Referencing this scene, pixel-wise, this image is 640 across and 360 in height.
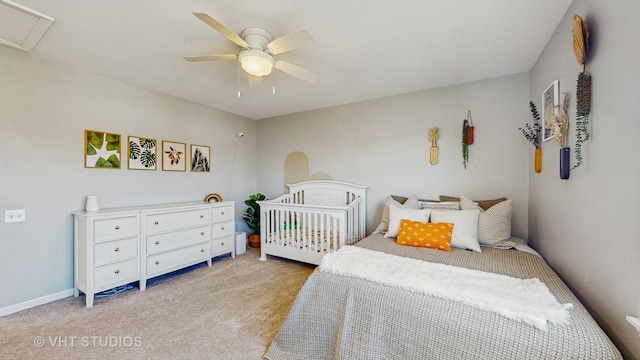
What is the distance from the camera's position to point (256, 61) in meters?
1.80

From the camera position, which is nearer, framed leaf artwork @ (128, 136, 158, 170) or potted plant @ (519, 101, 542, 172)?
potted plant @ (519, 101, 542, 172)

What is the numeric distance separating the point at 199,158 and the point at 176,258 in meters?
1.43

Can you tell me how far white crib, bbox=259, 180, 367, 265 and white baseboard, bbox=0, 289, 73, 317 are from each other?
2008 mm

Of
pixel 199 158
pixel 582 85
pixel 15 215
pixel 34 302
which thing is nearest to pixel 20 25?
pixel 15 215

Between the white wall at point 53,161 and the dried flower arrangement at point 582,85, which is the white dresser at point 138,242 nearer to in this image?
the white wall at point 53,161

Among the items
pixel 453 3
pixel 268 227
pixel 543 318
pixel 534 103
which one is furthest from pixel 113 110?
pixel 534 103

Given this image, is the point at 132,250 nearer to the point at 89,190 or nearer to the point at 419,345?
the point at 89,190

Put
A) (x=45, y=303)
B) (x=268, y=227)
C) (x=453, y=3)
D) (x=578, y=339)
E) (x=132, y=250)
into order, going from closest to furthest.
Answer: (x=578, y=339) < (x=453, y=3) < (x=45, y=303) < (x=132, y=250) < (x=268, y=227)

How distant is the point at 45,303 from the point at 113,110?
2.00 meters

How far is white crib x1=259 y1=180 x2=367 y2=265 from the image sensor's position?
298cm

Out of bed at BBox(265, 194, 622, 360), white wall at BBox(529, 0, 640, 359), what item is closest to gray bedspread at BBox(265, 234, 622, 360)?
bed at BBox(265, 194, 622, 360)

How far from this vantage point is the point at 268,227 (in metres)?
3.50

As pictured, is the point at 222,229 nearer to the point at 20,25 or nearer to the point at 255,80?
the point at 255,80

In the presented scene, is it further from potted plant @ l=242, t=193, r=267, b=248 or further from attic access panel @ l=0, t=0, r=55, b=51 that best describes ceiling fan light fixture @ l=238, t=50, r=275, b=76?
potted plant @ l=242, t=193, r=267, b=248
